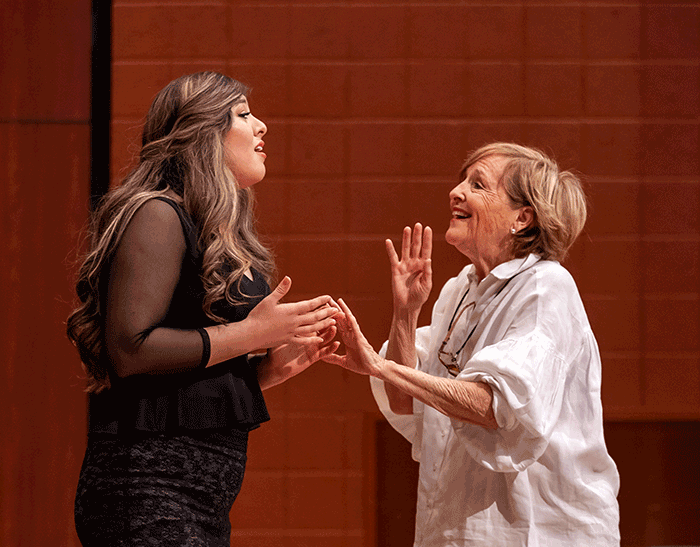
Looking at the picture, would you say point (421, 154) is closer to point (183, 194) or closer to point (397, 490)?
point (397, 490)

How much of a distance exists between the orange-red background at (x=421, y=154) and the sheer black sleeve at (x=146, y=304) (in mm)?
1550

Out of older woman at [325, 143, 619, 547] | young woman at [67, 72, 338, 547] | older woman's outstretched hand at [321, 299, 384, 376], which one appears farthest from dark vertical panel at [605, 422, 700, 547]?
young woman at [67, 72, 338, 547]

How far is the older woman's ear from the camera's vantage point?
1792 millimetres

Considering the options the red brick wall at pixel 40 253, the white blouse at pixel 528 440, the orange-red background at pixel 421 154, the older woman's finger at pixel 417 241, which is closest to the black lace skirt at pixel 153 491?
the white blouse at pixel 528 440

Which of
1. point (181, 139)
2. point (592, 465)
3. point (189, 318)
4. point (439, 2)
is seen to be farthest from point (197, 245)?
point (439, 2)

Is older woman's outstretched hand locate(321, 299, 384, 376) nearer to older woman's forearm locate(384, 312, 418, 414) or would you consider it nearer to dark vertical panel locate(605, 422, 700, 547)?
older woman's forearm locate(384, 312, 418, 414)

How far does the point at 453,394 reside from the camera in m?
1.56

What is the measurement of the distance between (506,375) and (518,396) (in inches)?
2.1

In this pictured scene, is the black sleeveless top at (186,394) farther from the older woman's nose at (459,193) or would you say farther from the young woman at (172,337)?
the older woman's nose at (459,193)

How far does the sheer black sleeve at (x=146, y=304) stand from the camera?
4.50ft

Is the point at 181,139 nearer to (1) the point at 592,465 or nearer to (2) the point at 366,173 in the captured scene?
(1) the point at 592,465

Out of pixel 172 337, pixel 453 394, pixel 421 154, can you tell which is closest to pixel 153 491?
pixel 172 337

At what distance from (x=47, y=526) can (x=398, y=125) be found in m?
2.31

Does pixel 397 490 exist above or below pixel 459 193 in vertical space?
below
